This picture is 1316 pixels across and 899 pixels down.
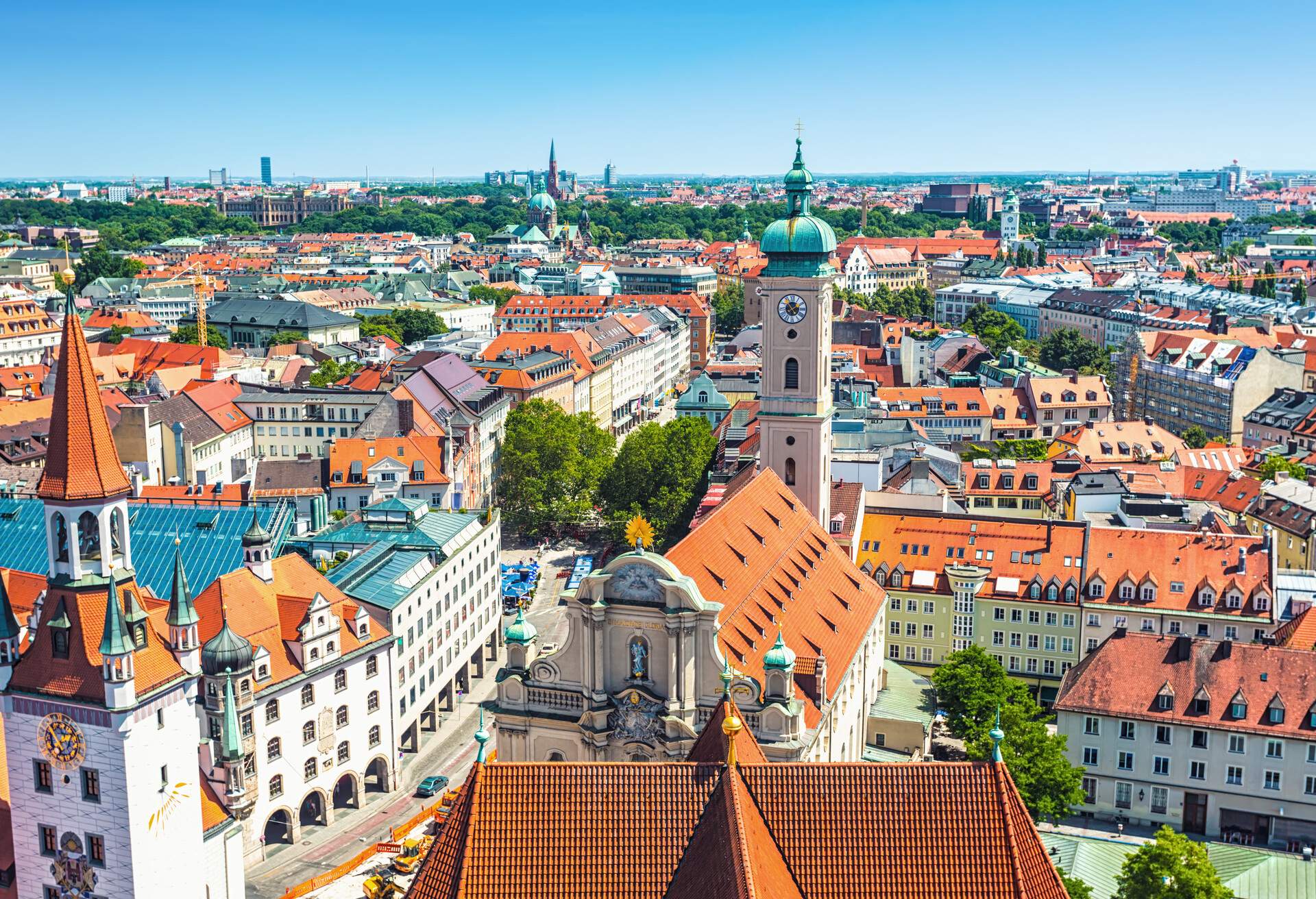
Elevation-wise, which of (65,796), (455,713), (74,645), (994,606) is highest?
(74,645)

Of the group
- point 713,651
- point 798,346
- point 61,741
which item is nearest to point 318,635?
point 713,651

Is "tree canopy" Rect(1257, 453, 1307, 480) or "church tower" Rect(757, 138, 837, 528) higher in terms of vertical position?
"church tower" Rect(757, 138, 837, 528)

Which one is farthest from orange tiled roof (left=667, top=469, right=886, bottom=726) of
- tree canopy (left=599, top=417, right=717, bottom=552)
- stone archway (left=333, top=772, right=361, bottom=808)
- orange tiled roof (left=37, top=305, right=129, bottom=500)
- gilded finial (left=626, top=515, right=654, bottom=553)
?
tree canopy (left=599, top=417, right=717, bottom=552)

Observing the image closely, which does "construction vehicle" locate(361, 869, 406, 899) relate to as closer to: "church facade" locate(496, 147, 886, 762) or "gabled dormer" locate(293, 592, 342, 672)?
"church facade" locate(496, 147, 886, 762)

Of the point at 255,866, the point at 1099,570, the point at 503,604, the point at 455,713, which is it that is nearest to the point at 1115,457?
the point at 1099,570

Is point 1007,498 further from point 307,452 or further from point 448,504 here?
point 307,452

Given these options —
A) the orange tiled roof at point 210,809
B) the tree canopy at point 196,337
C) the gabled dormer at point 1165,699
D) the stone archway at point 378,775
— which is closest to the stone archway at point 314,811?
the stone archway at point 378,775
